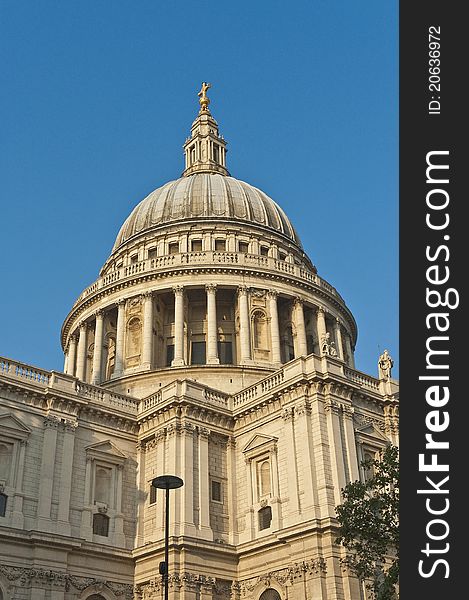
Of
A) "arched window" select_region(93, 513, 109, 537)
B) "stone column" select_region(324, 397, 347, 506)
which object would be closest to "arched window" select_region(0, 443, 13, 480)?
"arched window" select_region(93, 513, 109, 537)

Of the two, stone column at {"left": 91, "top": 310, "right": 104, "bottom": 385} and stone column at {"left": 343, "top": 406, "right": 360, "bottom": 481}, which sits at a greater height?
stone column at {"left": 91, "top": 310, "right": 104, "bottom": 385}

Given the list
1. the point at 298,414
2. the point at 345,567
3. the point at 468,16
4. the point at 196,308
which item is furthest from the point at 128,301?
the point at 468,16

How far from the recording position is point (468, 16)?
11.1m

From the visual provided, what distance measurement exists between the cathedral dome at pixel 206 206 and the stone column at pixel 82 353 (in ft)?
34.6

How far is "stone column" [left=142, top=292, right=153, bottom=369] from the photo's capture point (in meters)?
53.0

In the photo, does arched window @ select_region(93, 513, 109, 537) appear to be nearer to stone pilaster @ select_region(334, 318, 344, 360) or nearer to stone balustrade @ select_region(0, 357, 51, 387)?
stone balustrade @ select_region(0, 357, 51, 387)

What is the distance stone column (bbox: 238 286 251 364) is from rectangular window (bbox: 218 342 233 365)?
2.14m

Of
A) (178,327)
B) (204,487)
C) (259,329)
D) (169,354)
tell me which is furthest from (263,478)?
(169,354)

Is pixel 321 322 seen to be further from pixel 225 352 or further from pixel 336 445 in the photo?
pixel 336 445

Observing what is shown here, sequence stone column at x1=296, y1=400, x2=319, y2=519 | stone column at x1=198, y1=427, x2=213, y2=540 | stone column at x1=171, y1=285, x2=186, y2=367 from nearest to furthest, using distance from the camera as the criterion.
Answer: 1. stone column at x1=296, y1=400, x2=319, y2=519
2. stone column at x1=198, y1=427, x2=213, y2=540
3. stone column at x1=171, y1=285, x2=186, y2=367

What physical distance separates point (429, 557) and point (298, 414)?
30.4 meters

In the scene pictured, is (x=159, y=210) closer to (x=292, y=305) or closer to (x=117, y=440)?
(x=292, y=305)

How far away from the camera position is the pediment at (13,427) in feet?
124

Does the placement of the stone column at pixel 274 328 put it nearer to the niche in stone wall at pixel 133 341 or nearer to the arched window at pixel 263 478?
the niche in stone wall at pixel 133 341
